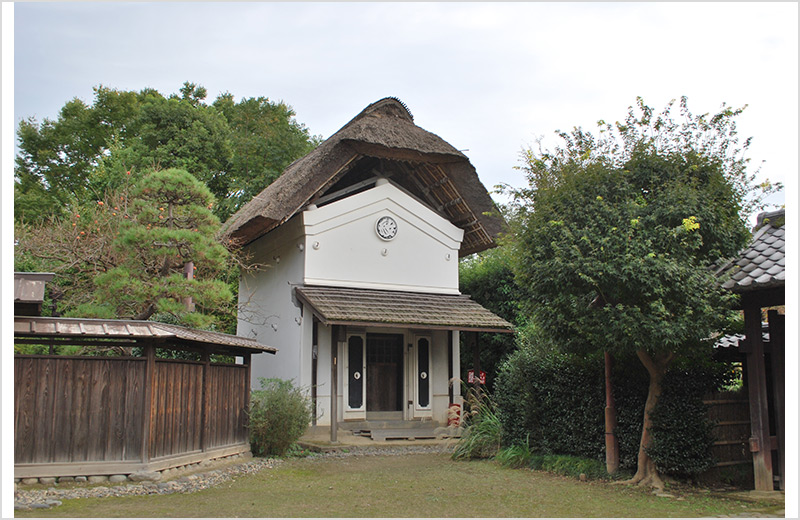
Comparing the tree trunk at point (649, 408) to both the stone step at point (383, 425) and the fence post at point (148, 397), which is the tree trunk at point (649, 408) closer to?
the fence post at point (148, 397)

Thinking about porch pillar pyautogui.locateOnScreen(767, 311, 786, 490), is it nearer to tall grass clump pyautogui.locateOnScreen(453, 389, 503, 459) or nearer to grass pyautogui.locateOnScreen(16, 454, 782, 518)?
grass pyautogui.locateOnScreen(16, 454, 782, 518)

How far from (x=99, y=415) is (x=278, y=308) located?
827cm

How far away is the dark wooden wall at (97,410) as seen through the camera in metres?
8.22

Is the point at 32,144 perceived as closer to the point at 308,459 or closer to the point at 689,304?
the point at 308,459

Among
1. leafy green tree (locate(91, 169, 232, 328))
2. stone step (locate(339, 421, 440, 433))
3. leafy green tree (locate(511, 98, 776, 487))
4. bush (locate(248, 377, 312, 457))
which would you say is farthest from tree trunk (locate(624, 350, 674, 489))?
stone step (locate(339, 421, 440, 433))

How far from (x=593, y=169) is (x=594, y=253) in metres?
1.46

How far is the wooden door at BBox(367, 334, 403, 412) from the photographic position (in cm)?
1616

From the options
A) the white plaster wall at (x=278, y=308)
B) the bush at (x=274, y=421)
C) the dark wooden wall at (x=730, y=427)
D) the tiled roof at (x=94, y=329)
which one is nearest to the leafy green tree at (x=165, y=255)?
the tiled roof at (x=94, y=329)

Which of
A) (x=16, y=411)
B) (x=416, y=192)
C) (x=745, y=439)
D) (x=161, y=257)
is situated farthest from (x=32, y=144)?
(x=745, y=439)

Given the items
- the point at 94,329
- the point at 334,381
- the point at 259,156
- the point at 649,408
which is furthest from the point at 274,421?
the point at 259,156

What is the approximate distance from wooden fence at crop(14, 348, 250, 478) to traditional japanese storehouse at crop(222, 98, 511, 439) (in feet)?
16.1

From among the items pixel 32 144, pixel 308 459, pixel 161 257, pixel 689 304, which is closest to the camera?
pixel 689 304

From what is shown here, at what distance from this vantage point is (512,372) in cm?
1159

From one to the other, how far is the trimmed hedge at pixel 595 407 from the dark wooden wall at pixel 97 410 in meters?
5.43
